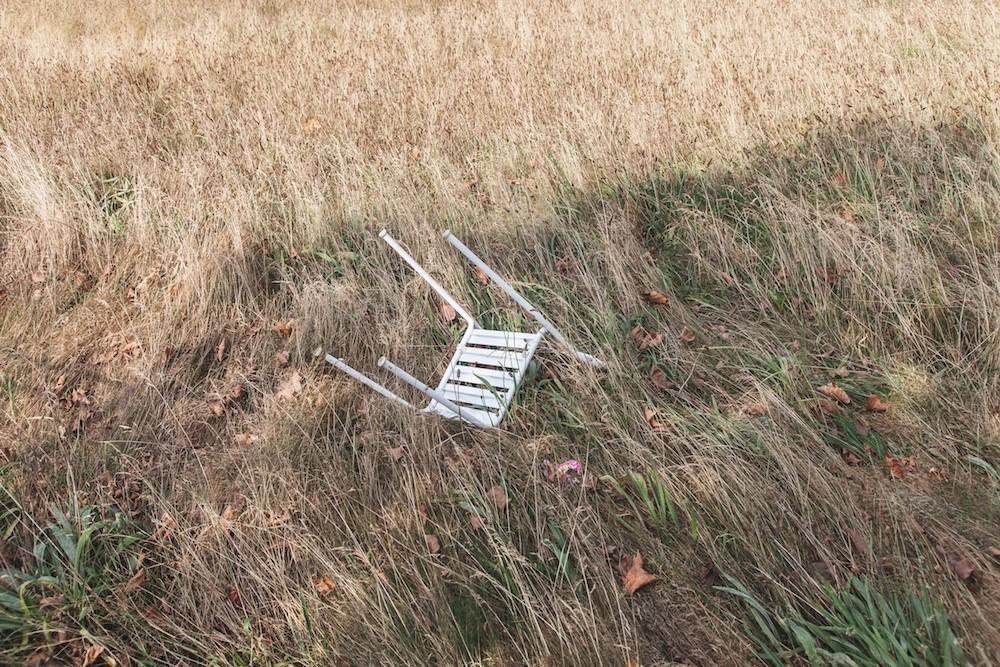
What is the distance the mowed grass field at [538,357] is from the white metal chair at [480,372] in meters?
0.11

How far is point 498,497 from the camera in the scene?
2480 millimetres

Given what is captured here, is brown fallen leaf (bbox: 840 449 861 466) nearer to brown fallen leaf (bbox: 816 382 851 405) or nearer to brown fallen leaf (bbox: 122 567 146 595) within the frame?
brown fallen leaf (bbox: 816 382 851 405)

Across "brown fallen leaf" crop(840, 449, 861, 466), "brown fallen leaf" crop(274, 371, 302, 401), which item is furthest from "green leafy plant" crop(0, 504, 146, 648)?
"brown fallen leaf" crop(840, 449, 861, 466)

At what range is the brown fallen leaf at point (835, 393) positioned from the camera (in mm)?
2746

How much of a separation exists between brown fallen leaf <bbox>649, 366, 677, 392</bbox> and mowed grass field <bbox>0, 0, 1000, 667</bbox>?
0.7 inches

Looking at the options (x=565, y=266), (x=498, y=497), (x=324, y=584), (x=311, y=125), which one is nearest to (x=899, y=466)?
(x=498, y=497)


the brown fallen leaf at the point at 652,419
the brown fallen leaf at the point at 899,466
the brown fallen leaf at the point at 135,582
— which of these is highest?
the brown fallen leaf at the point at 899,466

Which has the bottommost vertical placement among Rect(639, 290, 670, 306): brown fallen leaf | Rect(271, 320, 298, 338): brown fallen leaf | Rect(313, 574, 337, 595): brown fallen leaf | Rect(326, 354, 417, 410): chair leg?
Rect(313, 574, 337, 595): brown fallen leaf

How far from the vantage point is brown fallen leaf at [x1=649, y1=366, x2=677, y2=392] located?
290cm

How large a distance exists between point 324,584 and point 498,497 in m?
0.65

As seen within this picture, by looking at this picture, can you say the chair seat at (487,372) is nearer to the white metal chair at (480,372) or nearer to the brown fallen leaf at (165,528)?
the white metal chair at (480,372)

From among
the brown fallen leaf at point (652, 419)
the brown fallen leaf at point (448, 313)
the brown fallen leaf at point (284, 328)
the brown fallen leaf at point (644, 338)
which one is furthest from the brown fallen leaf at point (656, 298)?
the brown fallen leaf at point (284, 328)

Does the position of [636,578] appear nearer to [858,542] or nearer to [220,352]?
[858,542]

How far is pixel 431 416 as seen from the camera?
9.37 ft
